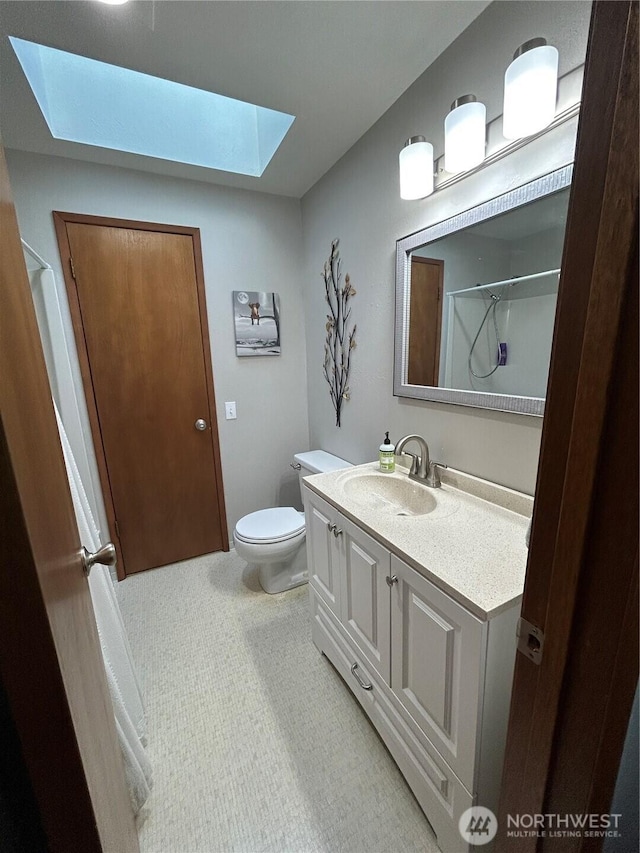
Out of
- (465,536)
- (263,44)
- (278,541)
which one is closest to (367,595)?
(465,536)

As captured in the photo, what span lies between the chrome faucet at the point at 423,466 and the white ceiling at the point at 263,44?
142cm

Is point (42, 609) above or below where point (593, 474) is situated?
below

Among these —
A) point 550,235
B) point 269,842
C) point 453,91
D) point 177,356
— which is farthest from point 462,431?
point 177,356

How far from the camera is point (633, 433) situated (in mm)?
375

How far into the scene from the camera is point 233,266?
2303 millimetres

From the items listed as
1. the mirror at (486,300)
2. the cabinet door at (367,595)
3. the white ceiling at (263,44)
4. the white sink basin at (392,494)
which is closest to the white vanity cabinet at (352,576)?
the cabinet door at (367,595)

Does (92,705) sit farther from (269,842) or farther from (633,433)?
(633,433)

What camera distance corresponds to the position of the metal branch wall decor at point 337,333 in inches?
80.3

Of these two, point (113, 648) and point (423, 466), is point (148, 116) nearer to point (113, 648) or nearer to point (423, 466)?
point (423, 466)

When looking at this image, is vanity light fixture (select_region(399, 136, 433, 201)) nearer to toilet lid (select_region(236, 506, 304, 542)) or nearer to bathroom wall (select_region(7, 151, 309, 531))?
bathroom wall (select_region(7, 151, 309, 531))

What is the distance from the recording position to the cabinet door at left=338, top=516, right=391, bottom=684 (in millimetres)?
1120

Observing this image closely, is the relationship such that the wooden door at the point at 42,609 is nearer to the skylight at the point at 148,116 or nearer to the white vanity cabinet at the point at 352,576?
the white vanity cabinet at the point at 352,576

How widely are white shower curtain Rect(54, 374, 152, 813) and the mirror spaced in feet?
4.43

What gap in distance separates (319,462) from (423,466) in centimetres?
89
